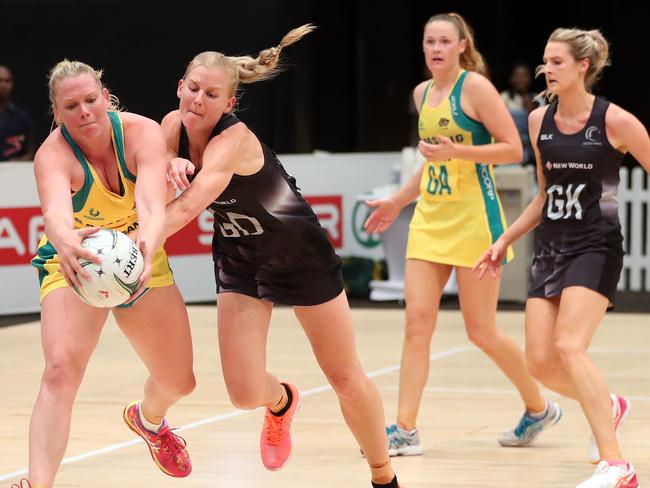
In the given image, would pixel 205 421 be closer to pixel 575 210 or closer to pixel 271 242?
pixel 271 242

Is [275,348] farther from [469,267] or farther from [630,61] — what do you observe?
[630,61]

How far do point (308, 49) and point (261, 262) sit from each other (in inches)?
489

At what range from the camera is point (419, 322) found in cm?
667

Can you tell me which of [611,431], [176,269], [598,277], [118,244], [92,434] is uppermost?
[118,244]

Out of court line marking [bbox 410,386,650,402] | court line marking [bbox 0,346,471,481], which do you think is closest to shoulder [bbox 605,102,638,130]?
court line marking [bbox 0,346,471,481]

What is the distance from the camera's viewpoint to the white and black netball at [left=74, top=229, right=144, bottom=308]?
4551 mm

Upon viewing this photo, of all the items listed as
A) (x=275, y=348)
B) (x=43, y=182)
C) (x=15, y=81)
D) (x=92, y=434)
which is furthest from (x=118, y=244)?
(x=15, y=81)

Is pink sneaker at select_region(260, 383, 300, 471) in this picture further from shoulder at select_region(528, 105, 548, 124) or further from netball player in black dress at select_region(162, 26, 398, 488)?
shoulder at select_region(528, 105, 548, 124)

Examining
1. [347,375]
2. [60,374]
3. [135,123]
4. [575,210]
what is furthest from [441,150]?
[60,374]

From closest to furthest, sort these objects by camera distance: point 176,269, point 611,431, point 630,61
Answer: point 611,431 → point 176,269 → point 630,61

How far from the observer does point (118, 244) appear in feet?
15.1

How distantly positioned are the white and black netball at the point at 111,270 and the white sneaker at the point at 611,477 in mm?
2002

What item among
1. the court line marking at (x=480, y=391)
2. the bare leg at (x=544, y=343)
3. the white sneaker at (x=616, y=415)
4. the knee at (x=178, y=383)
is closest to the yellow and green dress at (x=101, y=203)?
the knee at (x=178, y=383)

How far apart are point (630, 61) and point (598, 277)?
12.3 metres
